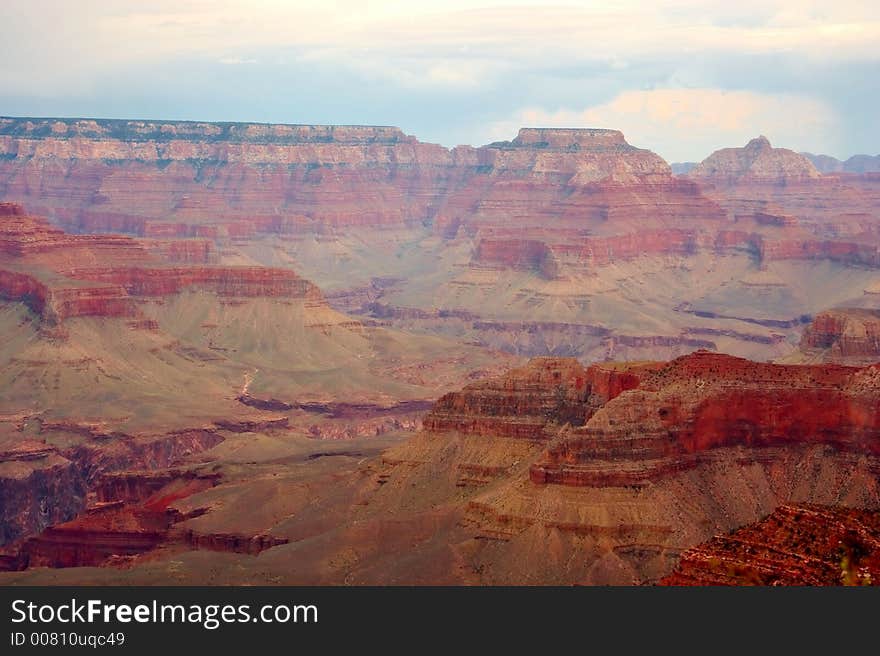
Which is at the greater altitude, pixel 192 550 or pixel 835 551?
pixel 835 551

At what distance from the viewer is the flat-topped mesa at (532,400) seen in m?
111

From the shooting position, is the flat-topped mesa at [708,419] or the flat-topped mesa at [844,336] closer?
the flat-topped mesa at [708,419]

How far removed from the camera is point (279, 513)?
393ft

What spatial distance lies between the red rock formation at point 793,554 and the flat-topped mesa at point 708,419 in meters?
28.2

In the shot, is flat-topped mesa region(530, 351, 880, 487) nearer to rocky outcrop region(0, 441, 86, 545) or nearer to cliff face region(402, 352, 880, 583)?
cliff face region(402, 352, 880, 583)

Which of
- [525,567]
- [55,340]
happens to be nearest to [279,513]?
[525,567]

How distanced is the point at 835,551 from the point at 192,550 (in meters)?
58.8

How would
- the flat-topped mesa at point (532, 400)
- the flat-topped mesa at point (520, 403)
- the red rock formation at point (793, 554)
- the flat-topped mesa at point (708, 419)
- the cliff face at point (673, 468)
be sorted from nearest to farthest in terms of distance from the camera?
the red rock formation at point (793, 554), the cliff face at point (673, 468), the flat-topped mesa at point (708, 419), the flat-topped mesa at point (532, 400), the flat-topped mesa at point (520, 403)

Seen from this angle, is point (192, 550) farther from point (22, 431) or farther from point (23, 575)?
point (22, 431)

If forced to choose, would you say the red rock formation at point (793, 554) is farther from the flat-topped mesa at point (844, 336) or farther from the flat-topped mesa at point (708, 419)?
the flat-topped mesa at point (844, 336)

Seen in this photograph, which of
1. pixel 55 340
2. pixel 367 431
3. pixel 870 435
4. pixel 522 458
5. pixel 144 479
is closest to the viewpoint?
pixel 870 435

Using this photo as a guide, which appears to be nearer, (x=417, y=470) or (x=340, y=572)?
(x=340, y=572)

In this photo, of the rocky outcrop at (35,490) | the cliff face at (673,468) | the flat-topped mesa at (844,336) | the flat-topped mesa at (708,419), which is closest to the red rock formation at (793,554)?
the cliff face at (673,468)

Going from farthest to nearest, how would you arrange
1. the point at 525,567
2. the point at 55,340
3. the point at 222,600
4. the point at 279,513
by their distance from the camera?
the point at 55,340, the point at 279,513, the point at 525,567, the point at 222,600
